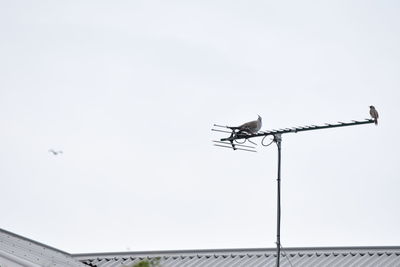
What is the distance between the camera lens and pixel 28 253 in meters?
20.0

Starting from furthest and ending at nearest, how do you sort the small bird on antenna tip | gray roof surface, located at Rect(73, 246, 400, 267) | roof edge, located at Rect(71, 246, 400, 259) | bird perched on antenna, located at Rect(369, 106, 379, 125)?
roof edge, located at Rect(71, 246, 400, 259)
gray roof surface, located at Rect(73, 246, 400, 267)
the small bird on antenna tip
bird perched on antenna, located at Rect(369, 106, 379, 125)

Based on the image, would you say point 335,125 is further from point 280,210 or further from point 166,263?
point 166,263

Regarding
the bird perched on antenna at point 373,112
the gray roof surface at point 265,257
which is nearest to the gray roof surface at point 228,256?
the gray roof surface at point 265,257

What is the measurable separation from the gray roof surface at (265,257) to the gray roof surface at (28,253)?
2.05 metres

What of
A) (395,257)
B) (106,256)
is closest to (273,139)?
Result: (395,257)

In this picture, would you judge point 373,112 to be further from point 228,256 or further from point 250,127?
point 228,256

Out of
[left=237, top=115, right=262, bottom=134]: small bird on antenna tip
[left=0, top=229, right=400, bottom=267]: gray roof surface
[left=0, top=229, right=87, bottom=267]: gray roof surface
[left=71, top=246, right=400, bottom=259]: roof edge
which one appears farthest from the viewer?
[left=71, top=246, right=400, bottom=259]: roof edge

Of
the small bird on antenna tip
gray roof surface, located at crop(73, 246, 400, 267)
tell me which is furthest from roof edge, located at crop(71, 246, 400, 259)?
the small bird on antenna tip

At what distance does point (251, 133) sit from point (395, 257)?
8644 millimetres

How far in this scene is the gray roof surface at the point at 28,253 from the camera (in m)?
17.9

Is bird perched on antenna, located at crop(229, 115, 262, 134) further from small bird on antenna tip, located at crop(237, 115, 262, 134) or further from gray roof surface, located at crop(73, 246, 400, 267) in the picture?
gray roof surface, located at crop(73, 246, 400, 267)

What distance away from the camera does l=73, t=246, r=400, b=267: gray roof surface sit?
24.0 meters

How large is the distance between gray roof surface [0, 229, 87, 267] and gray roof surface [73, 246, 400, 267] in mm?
2046

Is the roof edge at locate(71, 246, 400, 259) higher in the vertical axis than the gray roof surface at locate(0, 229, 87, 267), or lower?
higher
